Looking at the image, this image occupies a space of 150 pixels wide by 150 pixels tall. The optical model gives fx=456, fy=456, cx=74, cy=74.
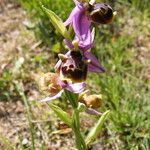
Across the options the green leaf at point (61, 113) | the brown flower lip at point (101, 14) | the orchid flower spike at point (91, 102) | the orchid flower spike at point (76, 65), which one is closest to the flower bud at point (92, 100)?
the orchid flower spike at point (91, 102)

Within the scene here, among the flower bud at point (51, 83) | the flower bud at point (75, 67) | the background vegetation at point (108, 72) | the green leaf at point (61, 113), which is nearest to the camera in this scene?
the flower bud at point (75, 67)

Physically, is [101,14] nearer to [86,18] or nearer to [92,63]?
[86,18]

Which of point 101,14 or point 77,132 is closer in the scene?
point 101,14

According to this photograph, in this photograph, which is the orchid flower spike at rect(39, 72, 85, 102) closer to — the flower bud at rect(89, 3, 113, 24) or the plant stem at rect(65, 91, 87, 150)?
the plant stem at rect(65, 91, 87, 150)

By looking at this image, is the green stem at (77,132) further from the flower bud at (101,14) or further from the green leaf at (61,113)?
the flower bud at (101,14)

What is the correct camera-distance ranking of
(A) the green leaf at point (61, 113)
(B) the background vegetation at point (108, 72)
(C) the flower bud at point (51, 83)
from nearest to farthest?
1. (C) the flower bud at point (51, 83)
2. (A) the green leaf at point (61, 113)
3. (B) the background vegetation at point (108, 72)

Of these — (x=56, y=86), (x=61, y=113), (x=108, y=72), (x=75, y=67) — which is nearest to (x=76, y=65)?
(x=75, y=67)
